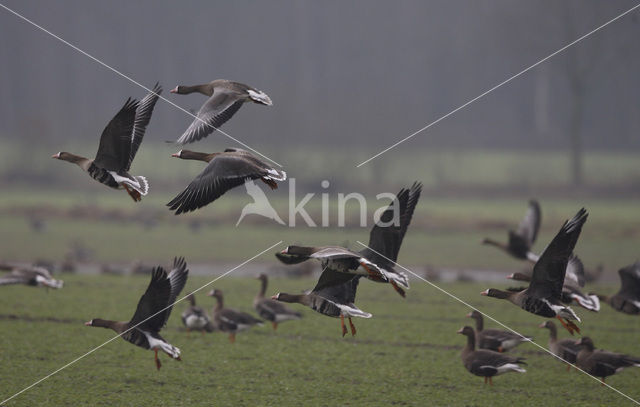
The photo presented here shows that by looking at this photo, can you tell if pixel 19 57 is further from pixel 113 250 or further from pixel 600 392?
pixel 600 392

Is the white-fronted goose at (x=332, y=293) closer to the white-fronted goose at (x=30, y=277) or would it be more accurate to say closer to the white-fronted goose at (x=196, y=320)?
the white-fronted goose at (x=196, y=320)

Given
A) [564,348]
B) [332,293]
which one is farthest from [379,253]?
[564,348]

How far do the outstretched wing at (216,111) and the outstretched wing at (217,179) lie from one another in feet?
2.79

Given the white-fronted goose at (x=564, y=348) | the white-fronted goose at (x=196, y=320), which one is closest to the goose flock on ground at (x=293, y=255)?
the white-fronted goose at (x=564, y=348)

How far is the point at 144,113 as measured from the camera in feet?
32.7

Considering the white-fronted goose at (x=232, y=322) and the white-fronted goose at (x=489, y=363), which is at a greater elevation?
the white-fronted goose at (x=489, y=363)

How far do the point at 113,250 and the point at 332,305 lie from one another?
20762 mm

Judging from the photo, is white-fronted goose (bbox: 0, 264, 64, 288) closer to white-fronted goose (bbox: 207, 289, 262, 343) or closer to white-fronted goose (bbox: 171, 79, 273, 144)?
white-fronted goose (bbox: 207, 289, 262, 343)

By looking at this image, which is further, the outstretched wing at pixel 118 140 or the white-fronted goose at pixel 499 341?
the white-fronted goose at pixel 499 341

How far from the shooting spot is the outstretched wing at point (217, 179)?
920 centimetres

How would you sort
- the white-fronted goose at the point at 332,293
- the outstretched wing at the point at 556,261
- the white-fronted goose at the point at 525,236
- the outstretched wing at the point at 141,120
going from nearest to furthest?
the outstretched wing at the point at 556,261 → the outstretched wing at the point at 141,120 → the white-fronted goose at the point at 332,293 → the white-fronted goose at the point at 525,236

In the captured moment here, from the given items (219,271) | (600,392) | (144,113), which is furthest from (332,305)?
(219,271)

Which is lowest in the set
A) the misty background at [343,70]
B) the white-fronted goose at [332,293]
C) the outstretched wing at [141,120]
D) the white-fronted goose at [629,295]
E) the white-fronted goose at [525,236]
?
the white-fronted goose at [332,293]

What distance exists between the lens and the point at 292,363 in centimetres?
1348
